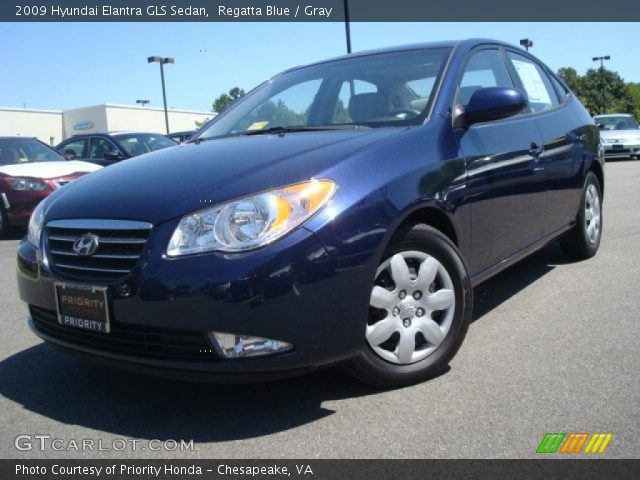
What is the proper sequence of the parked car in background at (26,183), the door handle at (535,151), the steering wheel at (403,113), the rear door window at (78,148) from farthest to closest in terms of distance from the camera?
the rear door window at (78,148) → the parked car in background at (26,183) → the door handle at (535,151) → the steering wheel at (403,113)

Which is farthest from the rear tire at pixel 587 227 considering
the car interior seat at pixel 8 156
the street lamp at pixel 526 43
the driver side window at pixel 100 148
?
the street lamp at pixel 526 43

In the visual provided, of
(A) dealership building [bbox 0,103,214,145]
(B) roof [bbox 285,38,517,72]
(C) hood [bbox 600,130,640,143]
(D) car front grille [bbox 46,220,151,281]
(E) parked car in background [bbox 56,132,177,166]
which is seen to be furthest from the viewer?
(A) dealership building [bbox 0,103,214,145]

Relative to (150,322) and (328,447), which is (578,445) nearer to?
(328,447)

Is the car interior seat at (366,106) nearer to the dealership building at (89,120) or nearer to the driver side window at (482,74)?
the driver side window at (482,74)

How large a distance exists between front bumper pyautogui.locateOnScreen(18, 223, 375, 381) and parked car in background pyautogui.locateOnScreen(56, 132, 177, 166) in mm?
7883

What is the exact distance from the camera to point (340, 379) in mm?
2912

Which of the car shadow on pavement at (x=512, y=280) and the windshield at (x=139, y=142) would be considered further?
the windshield at (x=139, y=142)

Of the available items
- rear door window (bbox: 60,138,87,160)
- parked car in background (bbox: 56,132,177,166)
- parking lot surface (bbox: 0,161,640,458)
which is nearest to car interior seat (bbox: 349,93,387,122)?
parking lot surface (bbox: 0,161,640,458)

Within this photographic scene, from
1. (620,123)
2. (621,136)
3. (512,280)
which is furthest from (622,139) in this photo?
(512,280)

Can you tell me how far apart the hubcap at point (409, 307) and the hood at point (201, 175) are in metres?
0.55

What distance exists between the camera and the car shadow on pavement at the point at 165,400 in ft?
8.23

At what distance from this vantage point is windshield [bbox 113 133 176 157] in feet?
33.4

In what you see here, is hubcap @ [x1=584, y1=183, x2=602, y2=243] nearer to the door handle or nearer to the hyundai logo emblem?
the door handle

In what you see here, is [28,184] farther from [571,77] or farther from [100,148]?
[571,77]
